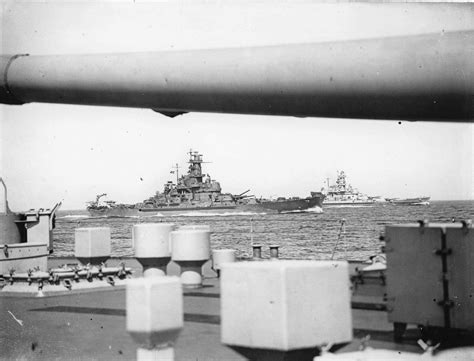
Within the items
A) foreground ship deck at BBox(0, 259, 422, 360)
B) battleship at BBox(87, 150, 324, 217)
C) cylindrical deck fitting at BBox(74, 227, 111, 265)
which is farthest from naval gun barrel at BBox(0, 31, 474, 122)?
battleship at BBox(87, 150, 324, 217)

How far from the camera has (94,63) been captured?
16.8ft

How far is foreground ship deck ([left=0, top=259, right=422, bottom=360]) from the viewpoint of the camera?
18.2 ft

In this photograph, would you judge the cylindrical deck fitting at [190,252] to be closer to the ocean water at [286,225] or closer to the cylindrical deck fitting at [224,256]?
the cylindrical deck fitting at [224,256]

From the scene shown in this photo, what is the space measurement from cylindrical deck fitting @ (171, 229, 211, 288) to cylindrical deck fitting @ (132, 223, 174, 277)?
6.3 inches

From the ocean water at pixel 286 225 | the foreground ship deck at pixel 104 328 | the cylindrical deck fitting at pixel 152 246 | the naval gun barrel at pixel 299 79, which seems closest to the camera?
the naval gun barrel at pixel 299 79

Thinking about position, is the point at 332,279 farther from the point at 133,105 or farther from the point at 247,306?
the point at 133,105

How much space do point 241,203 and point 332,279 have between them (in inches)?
3587

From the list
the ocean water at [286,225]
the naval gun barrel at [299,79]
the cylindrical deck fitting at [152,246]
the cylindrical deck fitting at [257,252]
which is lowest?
the ocean water at [286,225]

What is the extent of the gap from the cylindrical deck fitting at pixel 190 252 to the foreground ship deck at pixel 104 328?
2.18 ft

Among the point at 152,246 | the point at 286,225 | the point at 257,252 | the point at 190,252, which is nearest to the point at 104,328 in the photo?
the point at 152,246

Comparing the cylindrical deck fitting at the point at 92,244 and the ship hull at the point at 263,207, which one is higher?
the cylindrical deck fitting at the point at 92,244

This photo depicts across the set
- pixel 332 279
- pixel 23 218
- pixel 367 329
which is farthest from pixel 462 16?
pixel 23 218

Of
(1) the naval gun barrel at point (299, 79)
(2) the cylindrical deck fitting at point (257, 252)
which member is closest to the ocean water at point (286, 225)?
(2) the cylindrical deck fitting at point (257, 252)

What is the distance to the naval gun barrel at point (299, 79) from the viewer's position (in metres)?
3.82
